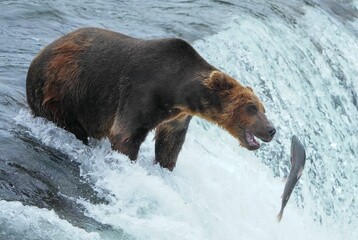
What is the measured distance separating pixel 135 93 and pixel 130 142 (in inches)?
14.5

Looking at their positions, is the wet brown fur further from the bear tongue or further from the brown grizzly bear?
the bear tongue

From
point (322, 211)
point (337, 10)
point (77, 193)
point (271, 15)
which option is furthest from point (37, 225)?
point (337, 10)

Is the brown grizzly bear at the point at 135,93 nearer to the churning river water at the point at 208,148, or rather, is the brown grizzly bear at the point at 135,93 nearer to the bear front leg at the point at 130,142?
the bear front leg at the point at 130,142

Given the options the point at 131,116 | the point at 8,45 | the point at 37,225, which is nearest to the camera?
the point at 37,225

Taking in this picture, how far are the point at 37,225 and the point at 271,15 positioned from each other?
740 centimetres

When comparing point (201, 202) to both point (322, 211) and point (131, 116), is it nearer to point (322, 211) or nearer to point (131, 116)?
point (131, 116)

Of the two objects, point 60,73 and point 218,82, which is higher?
point 218,82

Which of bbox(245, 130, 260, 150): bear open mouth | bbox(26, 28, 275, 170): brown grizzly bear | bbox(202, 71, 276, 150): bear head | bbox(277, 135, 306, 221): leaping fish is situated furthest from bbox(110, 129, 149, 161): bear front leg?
bbox(277, 135, 306, 221): leaping fish

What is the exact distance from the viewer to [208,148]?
7930 mm

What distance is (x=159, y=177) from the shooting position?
6609 millimetres

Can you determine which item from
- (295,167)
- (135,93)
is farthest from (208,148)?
(295,167)

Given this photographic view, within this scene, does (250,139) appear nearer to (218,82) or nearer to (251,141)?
(251,141)

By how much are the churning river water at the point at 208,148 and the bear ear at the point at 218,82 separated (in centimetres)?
80

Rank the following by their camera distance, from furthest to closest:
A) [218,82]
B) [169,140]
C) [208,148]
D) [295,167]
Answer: [208,148], [169,140], [218,82], [295,167]
